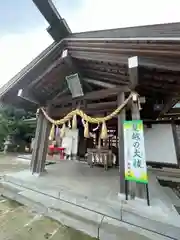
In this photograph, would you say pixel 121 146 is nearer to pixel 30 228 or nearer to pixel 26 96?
pixel 30 228

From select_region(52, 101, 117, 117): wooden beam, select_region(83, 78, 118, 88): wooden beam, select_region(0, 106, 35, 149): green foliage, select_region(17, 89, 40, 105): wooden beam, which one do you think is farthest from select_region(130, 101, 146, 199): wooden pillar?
select_region(0, 106, 35, 149): green foliage

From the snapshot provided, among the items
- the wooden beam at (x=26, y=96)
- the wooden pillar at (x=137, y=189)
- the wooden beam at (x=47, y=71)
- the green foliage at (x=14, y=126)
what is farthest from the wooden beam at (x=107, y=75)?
the green foliage at (x=14, y=126)

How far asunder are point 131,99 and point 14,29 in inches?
299

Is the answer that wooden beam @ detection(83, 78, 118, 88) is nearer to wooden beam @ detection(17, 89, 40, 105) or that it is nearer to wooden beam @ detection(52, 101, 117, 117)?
wooden beam @ detection(52, 101, 117, 117)

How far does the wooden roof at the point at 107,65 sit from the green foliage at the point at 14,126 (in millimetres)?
6995

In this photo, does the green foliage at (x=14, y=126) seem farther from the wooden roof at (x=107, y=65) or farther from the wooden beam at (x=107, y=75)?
the wooden beam at (x=107, y=75)

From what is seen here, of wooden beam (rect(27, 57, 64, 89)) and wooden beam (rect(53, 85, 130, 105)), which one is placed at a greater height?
wooden beam (rect(27, 57, 64, 89))

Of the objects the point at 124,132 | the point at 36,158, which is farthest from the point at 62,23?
the point at 36,158

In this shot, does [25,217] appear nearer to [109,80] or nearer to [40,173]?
[40,173]

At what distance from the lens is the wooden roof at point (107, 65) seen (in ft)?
7.03

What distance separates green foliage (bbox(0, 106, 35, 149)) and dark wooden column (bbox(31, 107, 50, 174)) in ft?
A: 25.7

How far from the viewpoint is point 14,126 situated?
11.2m

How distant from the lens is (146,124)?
22.7 ft

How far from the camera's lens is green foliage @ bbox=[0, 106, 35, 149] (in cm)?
1075
